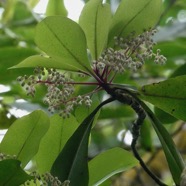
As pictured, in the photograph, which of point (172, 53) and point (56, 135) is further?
point (172, 53)

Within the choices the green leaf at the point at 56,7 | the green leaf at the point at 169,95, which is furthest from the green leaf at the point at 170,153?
the green leaf at the point at 56,7

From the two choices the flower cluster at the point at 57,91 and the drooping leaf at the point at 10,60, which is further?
the drooping leaf at the point at 10,60

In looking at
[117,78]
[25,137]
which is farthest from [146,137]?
[25,137]

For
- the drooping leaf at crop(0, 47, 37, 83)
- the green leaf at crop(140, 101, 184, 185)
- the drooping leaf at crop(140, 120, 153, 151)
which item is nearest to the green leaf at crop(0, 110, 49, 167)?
the green leaf at crop(140, 101, 184, 185)

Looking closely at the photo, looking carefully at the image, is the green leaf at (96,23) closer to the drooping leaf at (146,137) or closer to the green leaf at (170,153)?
the green leaf at (170,153)

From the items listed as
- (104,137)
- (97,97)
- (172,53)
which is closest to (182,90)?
(97,97)

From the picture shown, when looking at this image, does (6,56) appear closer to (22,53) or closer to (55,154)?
(22,53)
